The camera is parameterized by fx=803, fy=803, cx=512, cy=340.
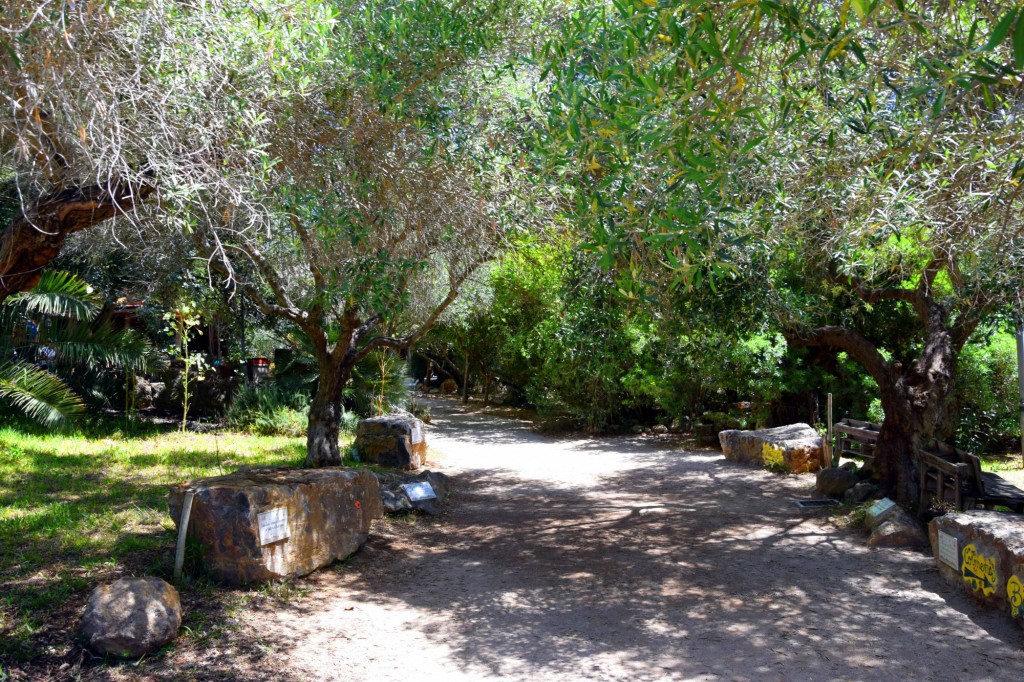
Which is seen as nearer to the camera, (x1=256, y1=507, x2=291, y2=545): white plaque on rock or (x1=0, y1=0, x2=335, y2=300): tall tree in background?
(x1=0, y1=0, x2=335, y2=300): tall tree in background

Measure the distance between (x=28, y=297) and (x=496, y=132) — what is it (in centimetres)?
735

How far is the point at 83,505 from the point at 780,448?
30.3ft

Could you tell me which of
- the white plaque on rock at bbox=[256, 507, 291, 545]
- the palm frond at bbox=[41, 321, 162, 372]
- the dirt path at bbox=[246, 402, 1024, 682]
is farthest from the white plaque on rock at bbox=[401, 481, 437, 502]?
the palm frond at bbox=[41, 321, 162, 372]

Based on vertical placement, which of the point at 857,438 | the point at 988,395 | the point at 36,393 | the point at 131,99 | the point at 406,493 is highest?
the point at 131,99

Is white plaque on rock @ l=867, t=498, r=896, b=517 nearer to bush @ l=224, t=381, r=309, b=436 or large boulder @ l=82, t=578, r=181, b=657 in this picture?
large boulder @ l=82, t=578, r=181, b=657

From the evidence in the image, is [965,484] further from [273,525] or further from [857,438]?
[273,525]

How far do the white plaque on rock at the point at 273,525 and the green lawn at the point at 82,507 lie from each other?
2.50 feet

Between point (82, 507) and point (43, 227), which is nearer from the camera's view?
point (43, 227)

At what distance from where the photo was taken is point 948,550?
21.0ft

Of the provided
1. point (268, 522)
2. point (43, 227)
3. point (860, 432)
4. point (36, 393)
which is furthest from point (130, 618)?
point (860, 432)

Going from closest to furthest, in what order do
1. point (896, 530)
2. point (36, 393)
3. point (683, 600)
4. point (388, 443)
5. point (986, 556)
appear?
point (986, 556) < point (683, 600) < point (896, 530) < point (36, 393) < point (388, 443)

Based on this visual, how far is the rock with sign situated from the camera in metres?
5.44

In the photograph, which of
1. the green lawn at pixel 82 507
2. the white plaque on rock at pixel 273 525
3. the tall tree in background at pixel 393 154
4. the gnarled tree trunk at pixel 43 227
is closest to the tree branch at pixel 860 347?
the tall tree in background at pixel 393 154

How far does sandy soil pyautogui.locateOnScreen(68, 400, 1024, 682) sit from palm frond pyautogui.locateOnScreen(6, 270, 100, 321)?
245 inches
